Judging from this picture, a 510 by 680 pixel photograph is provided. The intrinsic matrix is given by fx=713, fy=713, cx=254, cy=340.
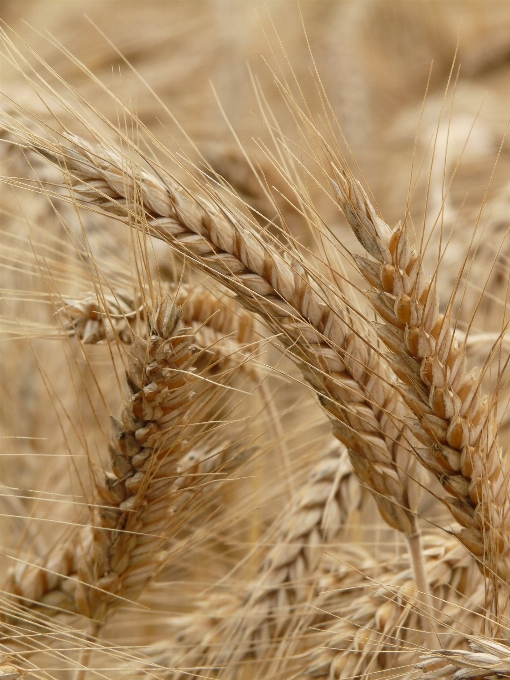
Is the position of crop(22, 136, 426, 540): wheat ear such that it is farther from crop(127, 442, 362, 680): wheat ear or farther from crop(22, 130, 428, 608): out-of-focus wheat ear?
crop(127, 442, 362, 680): wheat ear

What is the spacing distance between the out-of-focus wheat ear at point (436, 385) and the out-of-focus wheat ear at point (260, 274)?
4 centimetres

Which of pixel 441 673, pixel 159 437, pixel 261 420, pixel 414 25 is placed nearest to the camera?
pixel 441 673

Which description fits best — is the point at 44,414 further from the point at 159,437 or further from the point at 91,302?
the point at 159,437

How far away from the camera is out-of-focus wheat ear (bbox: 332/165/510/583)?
20.9 inches

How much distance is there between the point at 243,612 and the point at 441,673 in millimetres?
375

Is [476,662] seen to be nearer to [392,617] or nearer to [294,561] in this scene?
[392,617]

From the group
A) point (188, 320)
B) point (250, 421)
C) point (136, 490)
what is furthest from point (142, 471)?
point (250, 421)

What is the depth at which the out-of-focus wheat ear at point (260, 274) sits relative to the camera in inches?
23.6

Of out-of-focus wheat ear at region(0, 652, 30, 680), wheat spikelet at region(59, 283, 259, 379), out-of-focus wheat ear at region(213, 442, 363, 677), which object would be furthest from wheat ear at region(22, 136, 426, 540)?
out-of-focus wheat ear at region(0, 652, 30, 680)

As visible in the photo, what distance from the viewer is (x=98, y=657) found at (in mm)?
968

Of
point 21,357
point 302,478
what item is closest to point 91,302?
point 302,478

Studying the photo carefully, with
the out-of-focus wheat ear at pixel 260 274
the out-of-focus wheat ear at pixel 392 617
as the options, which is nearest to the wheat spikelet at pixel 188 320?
the out-of-focus wheat ear at pixel 260 274

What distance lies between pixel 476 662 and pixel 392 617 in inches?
10.7

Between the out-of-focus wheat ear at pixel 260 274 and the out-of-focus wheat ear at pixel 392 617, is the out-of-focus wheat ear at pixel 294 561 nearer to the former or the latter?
the out-of-focus wheat ear at pixel 392 617
